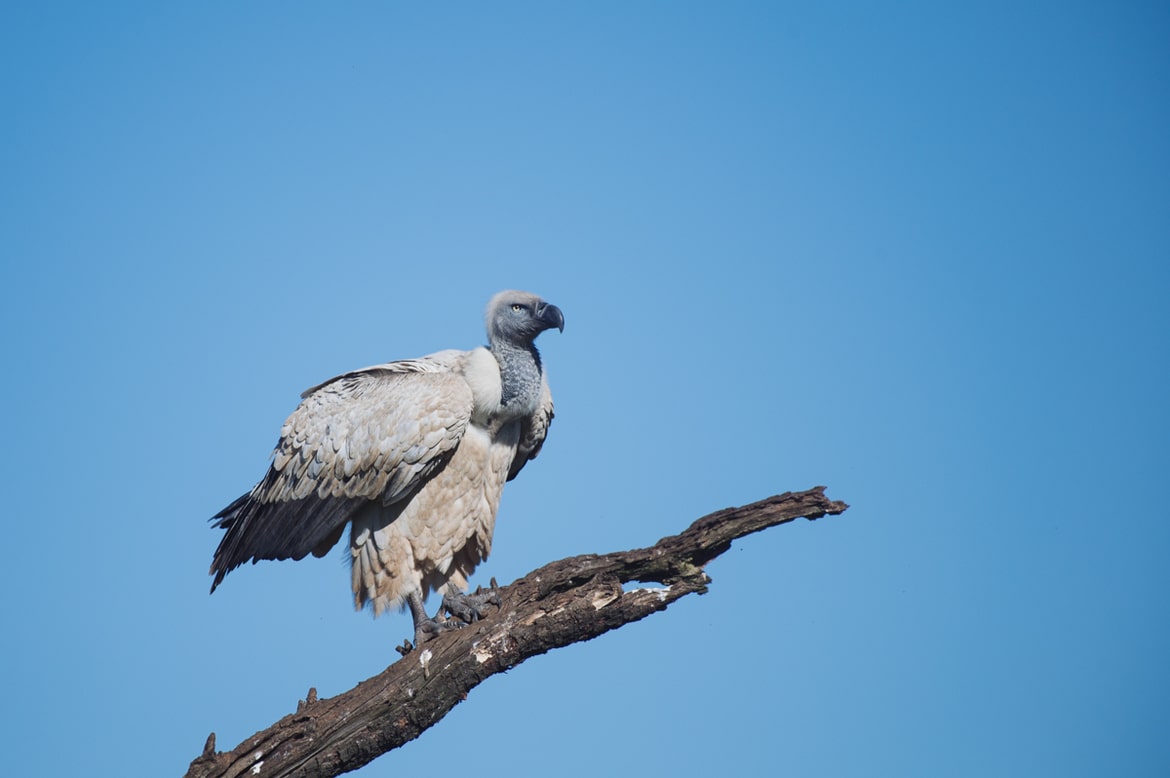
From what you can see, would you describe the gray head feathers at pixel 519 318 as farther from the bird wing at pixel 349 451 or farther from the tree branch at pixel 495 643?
the tree branch at pixel 495 643

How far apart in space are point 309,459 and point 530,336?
1950 millimetres

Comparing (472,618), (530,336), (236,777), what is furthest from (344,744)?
(530,336)

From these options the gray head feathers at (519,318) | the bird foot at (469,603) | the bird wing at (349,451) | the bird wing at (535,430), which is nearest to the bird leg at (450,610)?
the bird foot at (469,603)

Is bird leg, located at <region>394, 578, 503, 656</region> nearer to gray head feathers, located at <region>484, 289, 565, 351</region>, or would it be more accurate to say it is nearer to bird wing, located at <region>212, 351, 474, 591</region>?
Answer: bird wing, located at <region>212, 351, 474, 591</region>

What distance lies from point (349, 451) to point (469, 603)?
142 centimetres

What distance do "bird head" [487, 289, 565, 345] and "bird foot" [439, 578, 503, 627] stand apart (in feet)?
6.52

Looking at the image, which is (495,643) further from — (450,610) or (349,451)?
(349,451)

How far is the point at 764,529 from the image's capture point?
6.77 m

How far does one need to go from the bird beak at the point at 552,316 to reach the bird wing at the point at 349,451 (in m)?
0.73

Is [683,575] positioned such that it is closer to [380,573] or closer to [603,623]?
[603,623]

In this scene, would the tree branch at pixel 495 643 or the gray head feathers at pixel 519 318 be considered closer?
the tree branch at pixel 495 643

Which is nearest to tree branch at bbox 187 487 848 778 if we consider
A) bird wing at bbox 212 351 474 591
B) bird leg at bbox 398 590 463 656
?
bird leg at bbox 398 590 463 656

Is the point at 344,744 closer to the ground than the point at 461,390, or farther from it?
closer to the ground

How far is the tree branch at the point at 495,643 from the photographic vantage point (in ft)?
22.1
